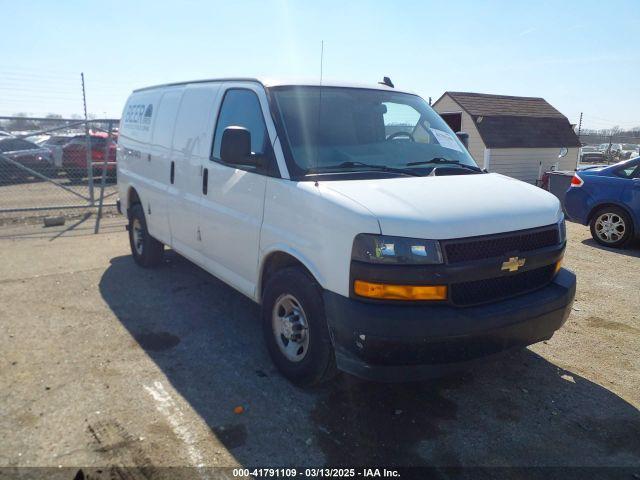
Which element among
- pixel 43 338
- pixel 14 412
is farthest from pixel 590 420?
pixel 43 338

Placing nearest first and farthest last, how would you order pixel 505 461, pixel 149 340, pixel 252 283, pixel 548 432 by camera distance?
pixel 505 461
pixel 548 432
pixel 252 283
pixel 149 340

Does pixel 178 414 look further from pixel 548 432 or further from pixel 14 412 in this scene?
pixel 548 432

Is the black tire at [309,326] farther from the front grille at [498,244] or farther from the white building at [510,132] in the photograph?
the white building at [510,132]

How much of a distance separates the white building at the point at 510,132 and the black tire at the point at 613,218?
9.47 metres

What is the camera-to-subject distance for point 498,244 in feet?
10.2

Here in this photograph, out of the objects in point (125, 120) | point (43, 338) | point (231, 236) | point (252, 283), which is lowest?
point (43, 338)

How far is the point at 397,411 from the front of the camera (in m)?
3.36

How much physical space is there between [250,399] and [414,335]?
1.35 meters

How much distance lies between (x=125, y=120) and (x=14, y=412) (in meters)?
4.59

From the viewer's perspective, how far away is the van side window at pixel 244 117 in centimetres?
379

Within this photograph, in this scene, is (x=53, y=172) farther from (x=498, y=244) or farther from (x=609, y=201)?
(x=498, y=244)

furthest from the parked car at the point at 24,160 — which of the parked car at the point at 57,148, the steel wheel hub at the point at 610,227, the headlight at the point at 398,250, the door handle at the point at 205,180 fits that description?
the headlight at the point at 398,250

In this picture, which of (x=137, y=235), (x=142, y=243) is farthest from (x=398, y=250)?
(x=137, y=235)

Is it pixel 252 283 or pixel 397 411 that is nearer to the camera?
pixel 397 411
